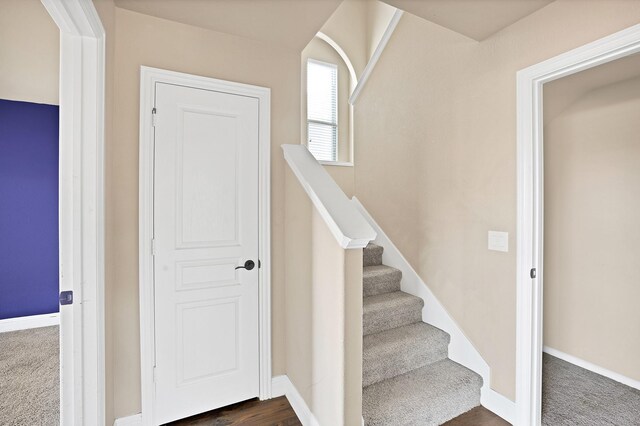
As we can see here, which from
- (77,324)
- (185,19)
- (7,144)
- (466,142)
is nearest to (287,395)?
(77,324)

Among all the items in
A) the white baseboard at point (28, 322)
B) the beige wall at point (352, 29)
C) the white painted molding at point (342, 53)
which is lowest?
the white baseboard at point (28, 322)

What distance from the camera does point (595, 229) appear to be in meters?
2.53

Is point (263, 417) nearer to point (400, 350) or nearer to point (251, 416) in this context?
point (251, 416)

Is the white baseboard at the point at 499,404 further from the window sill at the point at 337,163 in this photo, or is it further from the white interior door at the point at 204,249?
the window sill at the point at 337,163

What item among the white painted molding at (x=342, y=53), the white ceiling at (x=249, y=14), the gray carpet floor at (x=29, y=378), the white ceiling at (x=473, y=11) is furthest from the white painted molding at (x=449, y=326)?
the gray carpet floor at (x=29, y=378)

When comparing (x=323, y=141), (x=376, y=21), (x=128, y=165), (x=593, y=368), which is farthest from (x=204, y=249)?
(x=376, y=21)

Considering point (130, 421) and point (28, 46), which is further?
point (28, 46)

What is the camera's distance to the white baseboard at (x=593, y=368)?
2.34 meters

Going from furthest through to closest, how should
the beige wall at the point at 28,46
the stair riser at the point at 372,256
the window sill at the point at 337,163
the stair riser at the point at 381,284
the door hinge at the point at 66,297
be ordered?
the window sill at the point at 337,163 → the stair riser at the point at 372,256 → the stair riser at the point at 381,284 → the beige wall at the point at 28,46 → the door hinge at the point at 66,297

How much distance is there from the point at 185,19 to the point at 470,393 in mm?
3048

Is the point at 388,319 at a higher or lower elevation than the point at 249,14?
lower

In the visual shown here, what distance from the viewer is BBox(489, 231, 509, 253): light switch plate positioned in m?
1.97

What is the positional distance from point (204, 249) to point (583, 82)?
3.00 metres

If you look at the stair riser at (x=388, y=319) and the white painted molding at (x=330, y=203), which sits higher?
the white painted molding at (x=330, y=203)
